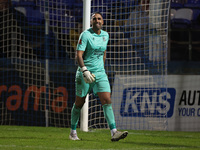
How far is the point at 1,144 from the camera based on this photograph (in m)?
5.78

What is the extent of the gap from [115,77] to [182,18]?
14.2 feet

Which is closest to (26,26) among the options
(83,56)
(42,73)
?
(42,73)

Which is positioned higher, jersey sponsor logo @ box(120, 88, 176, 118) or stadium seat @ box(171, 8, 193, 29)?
stadium seat @ box(171, 8, 193, 29)

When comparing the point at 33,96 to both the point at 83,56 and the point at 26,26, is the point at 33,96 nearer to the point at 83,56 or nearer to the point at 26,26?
the point at 26,26

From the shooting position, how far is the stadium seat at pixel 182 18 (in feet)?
43.8

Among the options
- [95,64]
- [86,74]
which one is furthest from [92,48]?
[86,74]

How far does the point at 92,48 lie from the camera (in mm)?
6363

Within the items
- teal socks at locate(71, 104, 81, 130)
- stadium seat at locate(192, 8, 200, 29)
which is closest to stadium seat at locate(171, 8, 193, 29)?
stadium seat at locate(192, 8, 200, 29)

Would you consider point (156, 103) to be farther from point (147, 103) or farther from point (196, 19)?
point (196, 19)

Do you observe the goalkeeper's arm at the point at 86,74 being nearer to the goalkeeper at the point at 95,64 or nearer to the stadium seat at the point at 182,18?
the goalkeeper at the point at 95,64

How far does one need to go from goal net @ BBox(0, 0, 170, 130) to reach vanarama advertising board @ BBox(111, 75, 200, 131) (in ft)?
0.07

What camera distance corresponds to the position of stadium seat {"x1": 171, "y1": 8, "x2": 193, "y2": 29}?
1334 centimetres

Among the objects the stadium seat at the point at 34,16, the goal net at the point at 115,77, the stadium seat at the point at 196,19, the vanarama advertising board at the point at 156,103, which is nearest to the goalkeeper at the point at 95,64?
the goal net at the point at 115,77

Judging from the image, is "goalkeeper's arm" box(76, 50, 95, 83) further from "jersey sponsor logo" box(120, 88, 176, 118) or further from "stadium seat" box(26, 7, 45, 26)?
"stadium seat" box(26, 7, 45, 26)
